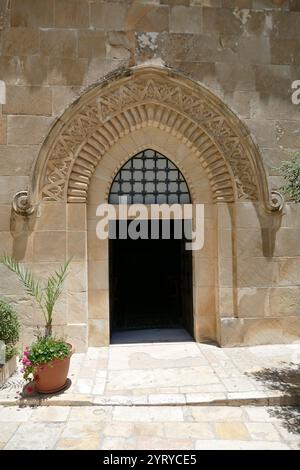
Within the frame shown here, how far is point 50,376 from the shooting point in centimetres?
402

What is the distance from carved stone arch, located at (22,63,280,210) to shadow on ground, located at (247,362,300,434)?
97.7 inches

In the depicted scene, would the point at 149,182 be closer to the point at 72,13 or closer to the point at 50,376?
the point at 72,13

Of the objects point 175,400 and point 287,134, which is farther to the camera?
point 287,134

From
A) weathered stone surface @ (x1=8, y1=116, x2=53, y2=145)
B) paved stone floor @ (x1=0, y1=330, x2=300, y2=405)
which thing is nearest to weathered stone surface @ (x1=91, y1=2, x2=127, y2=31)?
weathered stone surface @ (x1=8, y1=116, x2=53, y2=145)

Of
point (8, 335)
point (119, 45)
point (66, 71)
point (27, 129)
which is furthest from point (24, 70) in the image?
point (8, 335)

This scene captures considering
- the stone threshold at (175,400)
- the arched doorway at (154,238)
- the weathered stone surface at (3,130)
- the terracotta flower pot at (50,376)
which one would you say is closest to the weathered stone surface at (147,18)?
the arched doorway at (154,238)

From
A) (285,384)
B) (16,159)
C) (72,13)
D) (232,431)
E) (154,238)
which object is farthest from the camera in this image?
(154,238)

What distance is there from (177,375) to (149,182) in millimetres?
3088

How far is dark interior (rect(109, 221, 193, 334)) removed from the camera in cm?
677

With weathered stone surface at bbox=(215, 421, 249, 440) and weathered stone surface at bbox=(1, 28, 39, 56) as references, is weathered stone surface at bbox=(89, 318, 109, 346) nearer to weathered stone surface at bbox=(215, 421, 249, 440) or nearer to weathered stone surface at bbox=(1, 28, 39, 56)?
weathered stone surface at bbox=(215, 421, 249, 440)

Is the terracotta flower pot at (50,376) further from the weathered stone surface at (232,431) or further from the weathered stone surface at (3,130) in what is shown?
the weathered stone surface at (3,130)

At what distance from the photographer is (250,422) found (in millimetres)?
3494

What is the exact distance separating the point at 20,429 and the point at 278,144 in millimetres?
5397
